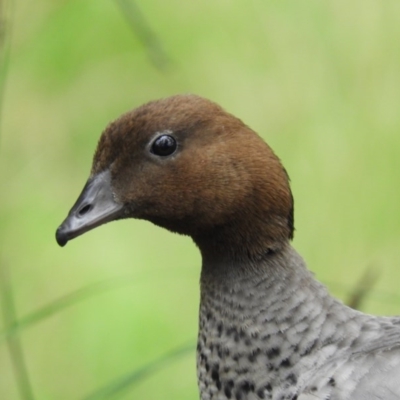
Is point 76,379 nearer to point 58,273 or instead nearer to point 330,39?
point 58,273

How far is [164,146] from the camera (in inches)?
89.0

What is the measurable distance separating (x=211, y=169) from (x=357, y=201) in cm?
210

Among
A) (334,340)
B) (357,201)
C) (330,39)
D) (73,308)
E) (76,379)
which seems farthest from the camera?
(330,39)

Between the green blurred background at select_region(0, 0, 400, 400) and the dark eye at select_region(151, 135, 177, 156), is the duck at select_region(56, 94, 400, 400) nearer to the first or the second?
the dark eye at select_region(151, 135, 177, 156)

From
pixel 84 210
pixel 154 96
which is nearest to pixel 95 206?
pixel 84 210

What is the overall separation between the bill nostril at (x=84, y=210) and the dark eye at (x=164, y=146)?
0.17 meters

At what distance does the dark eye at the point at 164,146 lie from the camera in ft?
7.39

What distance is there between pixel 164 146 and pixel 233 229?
221 mm

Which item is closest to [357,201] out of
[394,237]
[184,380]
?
[394,237]

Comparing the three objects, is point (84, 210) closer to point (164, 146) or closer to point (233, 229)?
point (164, 146)

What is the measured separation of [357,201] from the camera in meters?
4.29

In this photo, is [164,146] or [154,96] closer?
[164,146]

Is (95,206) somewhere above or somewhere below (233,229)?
above

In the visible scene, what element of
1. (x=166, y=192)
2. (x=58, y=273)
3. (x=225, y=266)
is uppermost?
(x=58, y=273)
